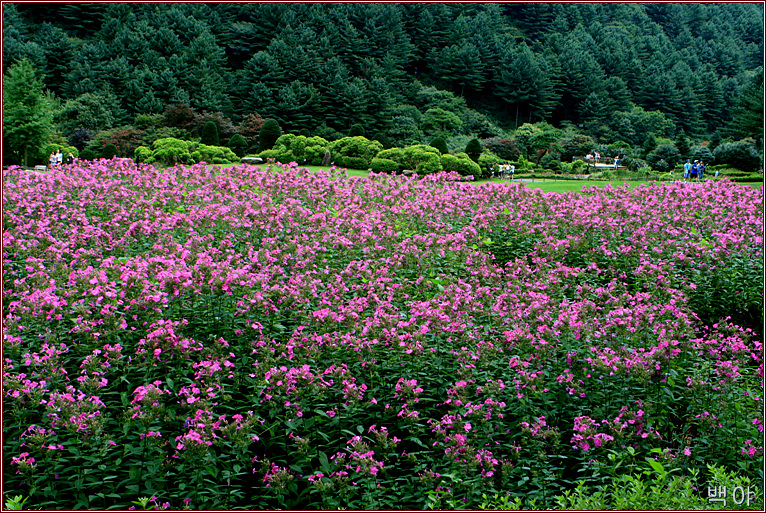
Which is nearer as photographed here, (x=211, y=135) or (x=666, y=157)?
(x=211, y=135)

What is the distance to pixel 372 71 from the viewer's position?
41438mm

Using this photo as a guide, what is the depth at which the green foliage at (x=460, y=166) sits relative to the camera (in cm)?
1842

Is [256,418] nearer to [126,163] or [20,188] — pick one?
[20,188]

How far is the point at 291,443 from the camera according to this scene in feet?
11.4

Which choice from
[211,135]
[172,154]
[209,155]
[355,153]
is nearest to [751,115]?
[355,153]

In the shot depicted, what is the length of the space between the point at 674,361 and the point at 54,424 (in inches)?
148

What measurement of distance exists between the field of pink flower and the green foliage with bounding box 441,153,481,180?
42.0 ft

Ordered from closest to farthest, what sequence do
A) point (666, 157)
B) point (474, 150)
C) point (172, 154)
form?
1. point (172, 154)
2. point (474, 150)
3. point (666, 157)

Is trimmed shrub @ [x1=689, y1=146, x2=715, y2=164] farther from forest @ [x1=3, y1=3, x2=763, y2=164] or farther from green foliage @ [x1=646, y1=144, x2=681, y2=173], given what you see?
forest @ [x1=3, y1=3, x2=763, y2=164]

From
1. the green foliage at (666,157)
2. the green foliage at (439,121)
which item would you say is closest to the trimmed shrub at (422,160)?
the green foliage at (666,157)

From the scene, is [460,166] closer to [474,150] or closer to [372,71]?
[474,150]

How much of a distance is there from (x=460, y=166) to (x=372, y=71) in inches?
992

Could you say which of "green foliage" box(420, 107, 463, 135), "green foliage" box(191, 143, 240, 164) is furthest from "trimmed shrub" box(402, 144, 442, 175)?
"green foliage" box(420, 107, 463, 135)

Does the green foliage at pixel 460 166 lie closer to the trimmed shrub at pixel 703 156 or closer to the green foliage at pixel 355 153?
the green foliage at pixel 355 153
